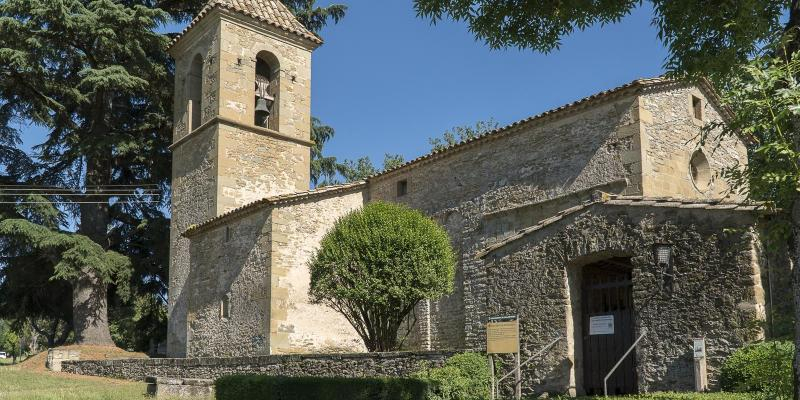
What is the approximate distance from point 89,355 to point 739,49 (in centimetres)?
2301

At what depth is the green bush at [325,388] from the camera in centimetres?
1152

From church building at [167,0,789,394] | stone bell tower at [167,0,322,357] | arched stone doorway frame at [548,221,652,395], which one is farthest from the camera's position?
stone bell tower at [167,0,322,357]

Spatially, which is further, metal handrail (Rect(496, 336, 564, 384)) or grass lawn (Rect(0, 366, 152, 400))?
grass lawn (Rect(0, 366, 152, 400))

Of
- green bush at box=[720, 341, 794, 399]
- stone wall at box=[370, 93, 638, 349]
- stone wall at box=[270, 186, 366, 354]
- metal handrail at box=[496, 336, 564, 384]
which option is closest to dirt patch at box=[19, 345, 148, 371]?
stone wall at box=[270, 186, 366, 354]

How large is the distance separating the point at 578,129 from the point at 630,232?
614 centimetres

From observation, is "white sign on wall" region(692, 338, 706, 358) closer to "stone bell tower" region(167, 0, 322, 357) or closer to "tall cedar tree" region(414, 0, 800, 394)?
"tall cedar tree" region(414, 0, 800, 394)

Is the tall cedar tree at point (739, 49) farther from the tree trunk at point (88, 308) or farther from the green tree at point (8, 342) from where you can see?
the green tree at point (8, 342)

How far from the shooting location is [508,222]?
17.8m

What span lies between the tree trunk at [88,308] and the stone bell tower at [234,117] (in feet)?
9.75

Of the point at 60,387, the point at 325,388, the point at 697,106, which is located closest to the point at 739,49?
the point at 325,388

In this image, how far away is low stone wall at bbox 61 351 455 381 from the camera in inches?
525

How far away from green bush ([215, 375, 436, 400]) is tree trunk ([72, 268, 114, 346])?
48.9 ft

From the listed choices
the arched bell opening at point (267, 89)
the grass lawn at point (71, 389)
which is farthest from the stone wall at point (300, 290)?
the arched bell opening at point (267, 89)

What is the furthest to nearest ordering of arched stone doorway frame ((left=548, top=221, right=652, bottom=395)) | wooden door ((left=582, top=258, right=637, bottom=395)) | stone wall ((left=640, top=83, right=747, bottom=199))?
1. stone wall ((left=640, top=83, right=747, bottom=199))
2. wooden door ((left=582, top=258, right=637, bottom=395))
3. arched stone doorway frame ((left=548, top=221, right=652, bottom=395))
